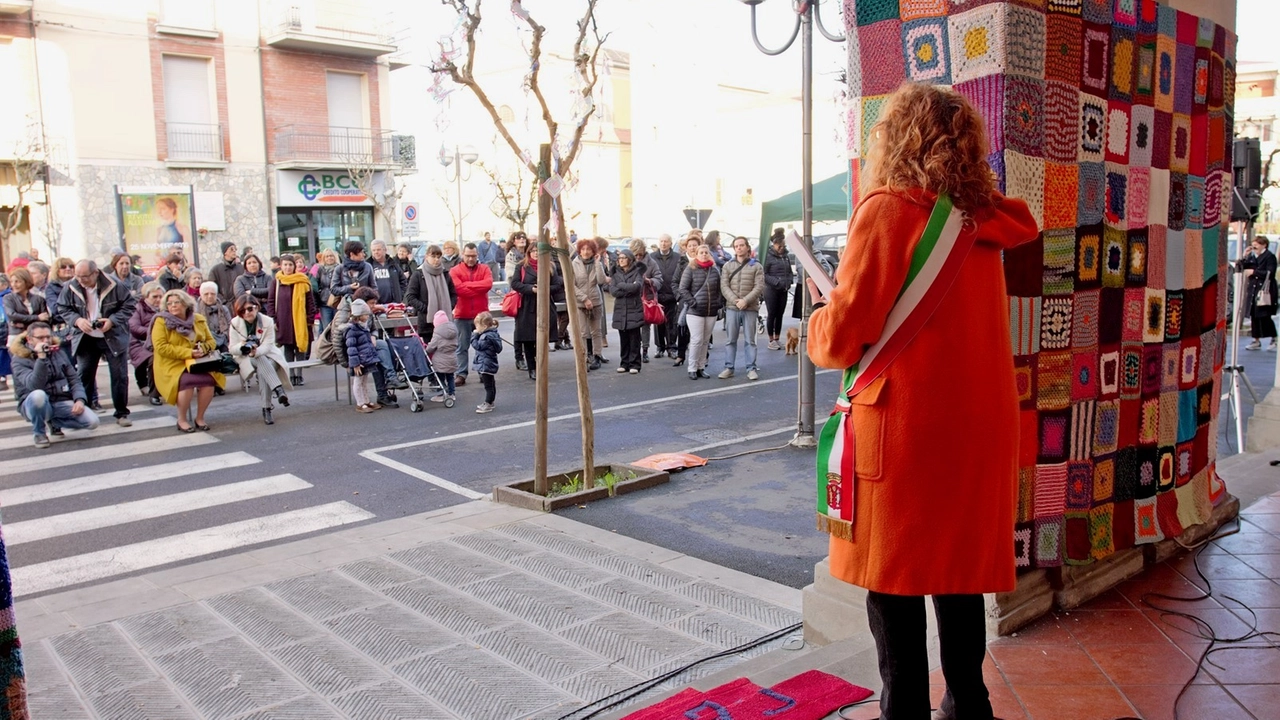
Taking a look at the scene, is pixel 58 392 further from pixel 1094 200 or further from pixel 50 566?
pixel 1094 200

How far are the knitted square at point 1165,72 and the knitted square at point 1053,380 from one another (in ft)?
4.24

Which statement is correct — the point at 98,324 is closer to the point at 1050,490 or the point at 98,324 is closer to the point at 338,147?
the point at 1050,490

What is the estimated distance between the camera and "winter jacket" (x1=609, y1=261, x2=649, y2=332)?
45.6 feet

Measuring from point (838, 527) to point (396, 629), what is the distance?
→ 2575 mm

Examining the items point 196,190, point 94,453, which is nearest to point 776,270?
point 94,453

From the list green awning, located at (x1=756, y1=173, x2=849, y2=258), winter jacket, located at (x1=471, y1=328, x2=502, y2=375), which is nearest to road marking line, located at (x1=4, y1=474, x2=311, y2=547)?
winter jacket, located at (x1=471, y1=328, x2=502, y2=375)

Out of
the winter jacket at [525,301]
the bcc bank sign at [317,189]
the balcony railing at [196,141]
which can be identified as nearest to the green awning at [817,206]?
the winter jacket at [525,301]

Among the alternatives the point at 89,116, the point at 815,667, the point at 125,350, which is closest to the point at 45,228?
the point at 89,116

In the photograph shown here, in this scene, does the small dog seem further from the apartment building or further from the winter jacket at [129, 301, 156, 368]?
the apartment building

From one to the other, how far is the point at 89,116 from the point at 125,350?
17.7m

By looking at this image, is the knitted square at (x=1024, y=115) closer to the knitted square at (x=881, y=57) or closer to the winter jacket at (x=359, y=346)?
the knitted square at (x=881, y=57)

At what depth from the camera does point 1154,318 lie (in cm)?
412

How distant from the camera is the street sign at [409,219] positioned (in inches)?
959

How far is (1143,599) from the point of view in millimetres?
3953
